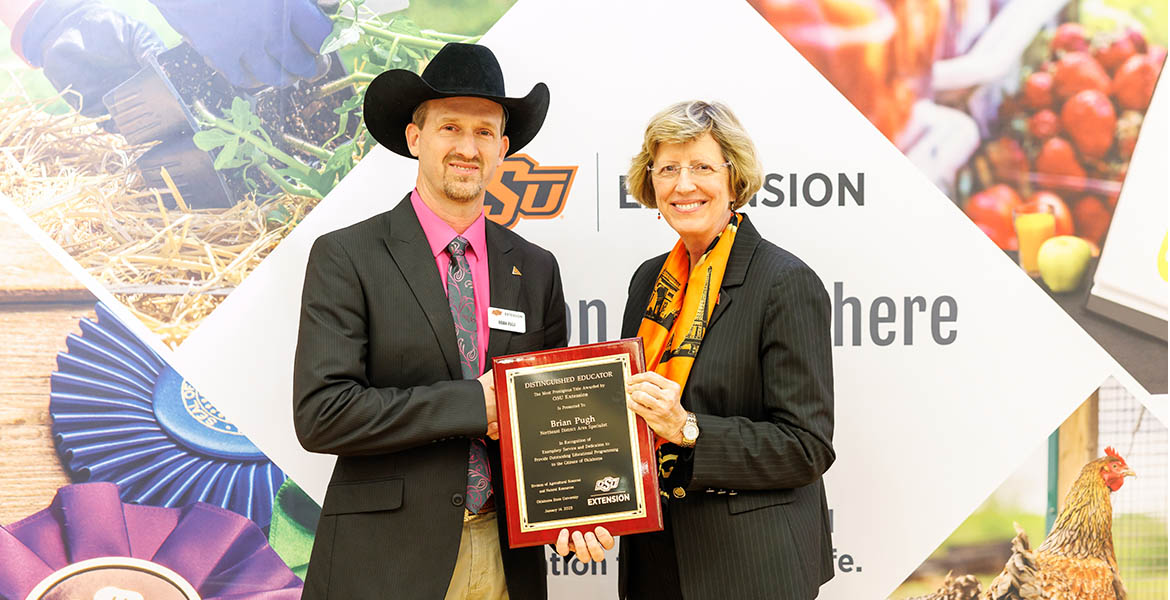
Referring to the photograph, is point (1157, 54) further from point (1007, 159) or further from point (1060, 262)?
point (1060, 262)

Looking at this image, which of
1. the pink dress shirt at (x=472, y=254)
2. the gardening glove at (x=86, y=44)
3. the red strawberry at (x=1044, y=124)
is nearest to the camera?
the pink dress shirt at (x=472, y=254)

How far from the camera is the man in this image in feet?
6.53

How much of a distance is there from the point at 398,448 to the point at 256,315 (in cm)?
139

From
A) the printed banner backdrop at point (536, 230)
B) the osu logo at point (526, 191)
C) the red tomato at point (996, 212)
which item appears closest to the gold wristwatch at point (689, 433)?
the printed banner backdrop at point (536, 230)

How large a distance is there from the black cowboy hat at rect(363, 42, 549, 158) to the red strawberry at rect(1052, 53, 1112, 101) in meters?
2.03

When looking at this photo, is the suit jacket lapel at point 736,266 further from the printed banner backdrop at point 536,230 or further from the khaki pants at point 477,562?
the printed banner backdrop at point 536,230

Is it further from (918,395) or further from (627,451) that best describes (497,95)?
(918,395)

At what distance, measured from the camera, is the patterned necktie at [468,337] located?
211 centimetres

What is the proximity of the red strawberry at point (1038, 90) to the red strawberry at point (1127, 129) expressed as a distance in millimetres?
309

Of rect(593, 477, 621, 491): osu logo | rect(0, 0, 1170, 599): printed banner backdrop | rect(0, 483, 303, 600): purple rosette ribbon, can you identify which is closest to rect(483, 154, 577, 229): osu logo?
rect(0, 0, 1170, 599): printed banner backdrop

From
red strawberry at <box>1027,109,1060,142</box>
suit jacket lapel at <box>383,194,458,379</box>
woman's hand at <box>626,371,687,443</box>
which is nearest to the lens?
woman's hand at <box>626,371,687,443</box>

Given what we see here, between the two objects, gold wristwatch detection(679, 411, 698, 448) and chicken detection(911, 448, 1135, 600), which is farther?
chicken detection(911, 448, 1135, 600)

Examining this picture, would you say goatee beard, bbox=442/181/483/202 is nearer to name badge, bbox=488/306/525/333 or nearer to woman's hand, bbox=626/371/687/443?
name badge, bbox=488/306/525/333

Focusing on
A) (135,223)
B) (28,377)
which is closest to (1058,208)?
(135,223)
